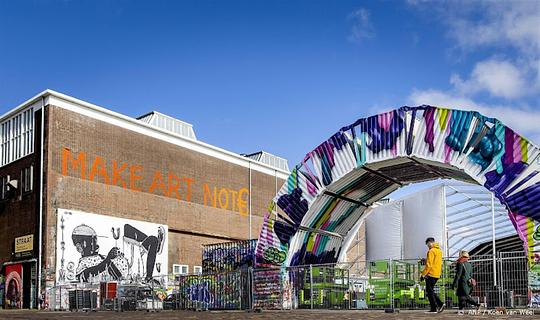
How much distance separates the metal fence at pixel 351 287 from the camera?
19.5m

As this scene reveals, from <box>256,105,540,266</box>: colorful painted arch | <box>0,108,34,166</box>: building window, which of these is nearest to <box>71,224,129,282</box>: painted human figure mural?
<box>0,108,34,166</box>: building window

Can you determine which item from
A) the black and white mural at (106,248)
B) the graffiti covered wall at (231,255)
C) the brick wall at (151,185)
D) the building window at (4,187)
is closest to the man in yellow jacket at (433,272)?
the graffiti covered wall at (231,255)

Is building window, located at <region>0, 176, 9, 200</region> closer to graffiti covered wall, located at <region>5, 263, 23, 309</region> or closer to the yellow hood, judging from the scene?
graffiti covered wall, located at <region>5, 263, 23, 309</region>

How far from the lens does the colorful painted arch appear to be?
65.7ft

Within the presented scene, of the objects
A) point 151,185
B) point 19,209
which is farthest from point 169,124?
point 19,209

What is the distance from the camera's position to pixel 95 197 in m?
36.7

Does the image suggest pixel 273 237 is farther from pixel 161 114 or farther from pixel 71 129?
pixel 161 114

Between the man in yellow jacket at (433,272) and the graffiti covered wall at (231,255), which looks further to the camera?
the graffiti covered wall at (231,255)

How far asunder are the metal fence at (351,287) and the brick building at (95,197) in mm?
9013

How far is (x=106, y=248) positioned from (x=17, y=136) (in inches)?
315

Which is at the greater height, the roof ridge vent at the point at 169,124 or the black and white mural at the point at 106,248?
the roof ridge vent at the point at 169,124

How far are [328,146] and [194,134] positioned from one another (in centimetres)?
2395

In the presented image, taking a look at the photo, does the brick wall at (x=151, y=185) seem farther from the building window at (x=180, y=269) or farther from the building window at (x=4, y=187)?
the building window at (x=4, y=187)

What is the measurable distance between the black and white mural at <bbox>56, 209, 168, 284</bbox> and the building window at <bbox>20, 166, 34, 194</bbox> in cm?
262
